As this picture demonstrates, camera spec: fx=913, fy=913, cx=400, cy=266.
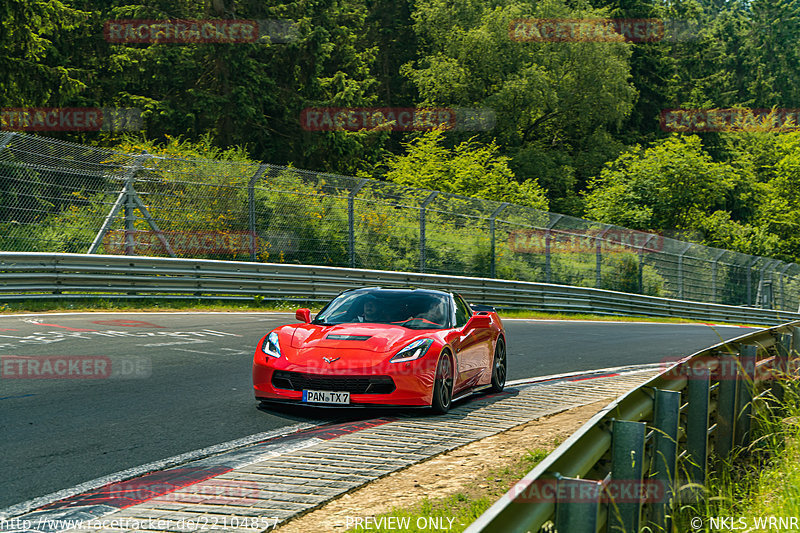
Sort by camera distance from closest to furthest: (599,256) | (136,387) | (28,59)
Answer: (136,387)
(599,256)
(28,59)

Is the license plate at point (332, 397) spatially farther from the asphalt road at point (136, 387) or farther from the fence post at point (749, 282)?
the fence post at point (749, 282)

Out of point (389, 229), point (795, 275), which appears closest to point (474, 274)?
point (389, 229)

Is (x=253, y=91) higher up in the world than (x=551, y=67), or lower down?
lower down

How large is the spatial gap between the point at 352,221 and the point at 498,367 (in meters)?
12.3

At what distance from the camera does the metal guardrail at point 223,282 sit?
1661 centimetres

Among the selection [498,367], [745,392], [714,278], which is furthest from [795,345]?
[714,278]

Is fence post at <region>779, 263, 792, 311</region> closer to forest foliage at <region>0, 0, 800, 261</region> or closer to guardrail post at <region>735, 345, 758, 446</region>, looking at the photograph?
forest foliage at <region>0, 0, 800, 261</region>

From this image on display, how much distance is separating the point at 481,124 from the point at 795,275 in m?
21.1

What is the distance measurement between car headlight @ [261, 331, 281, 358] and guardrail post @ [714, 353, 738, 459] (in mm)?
3896

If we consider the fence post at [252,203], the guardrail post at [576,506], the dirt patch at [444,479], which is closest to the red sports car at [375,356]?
the dirt patch at [444,479]

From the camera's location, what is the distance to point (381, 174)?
48.7 metres

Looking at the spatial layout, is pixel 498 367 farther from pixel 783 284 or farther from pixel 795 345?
pixel 783 284

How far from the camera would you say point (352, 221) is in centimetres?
2247

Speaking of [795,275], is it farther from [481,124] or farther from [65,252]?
[65,252]
